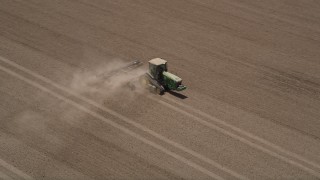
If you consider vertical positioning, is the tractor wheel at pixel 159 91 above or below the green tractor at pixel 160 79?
below

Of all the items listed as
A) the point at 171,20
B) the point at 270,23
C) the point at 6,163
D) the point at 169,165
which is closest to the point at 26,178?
the point at 6,163

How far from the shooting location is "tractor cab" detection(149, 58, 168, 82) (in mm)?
15867

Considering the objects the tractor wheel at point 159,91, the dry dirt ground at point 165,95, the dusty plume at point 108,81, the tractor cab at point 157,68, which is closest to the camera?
the dry dirt ground at point 165,95

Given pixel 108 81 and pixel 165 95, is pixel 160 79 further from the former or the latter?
pixel 108 81

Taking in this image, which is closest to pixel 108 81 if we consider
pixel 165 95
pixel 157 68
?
pixel 157 68

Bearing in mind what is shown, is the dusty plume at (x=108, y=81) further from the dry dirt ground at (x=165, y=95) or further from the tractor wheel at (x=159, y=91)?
the tractor wheel at (x=159, y=91)

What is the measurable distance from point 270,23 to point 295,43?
227cm

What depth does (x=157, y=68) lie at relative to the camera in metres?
15.9

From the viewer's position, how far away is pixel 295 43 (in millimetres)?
20469

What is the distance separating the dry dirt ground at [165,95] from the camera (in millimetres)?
13320

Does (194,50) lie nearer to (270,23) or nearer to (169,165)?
(270,23)

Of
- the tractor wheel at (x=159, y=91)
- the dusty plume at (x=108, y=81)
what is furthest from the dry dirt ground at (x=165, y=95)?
the tractor wheel at (x=159, y=91)

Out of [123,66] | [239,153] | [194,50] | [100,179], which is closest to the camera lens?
[100,179]

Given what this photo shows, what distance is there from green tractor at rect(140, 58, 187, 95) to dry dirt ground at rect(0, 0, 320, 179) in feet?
1.48
